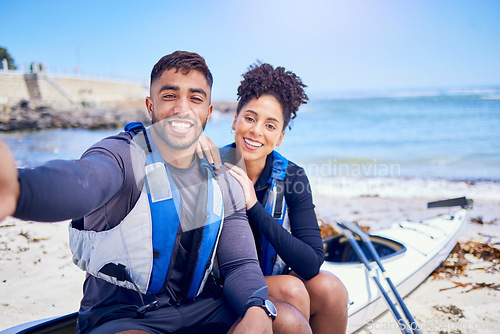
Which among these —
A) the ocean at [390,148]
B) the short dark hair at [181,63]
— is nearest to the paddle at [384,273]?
the short dark hair at [181,63]

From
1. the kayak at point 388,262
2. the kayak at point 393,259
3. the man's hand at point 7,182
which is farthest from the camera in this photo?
the kayak at point 393,259

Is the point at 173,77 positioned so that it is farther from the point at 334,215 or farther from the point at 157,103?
the point at 334,215

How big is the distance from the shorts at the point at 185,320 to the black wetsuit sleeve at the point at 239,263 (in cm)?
10

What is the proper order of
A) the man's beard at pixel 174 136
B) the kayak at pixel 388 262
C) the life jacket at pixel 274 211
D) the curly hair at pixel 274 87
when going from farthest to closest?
the kayak at pixel 388 262
the curly hair at pixel 274 87
the life jacket at pixel 274 211
the man's beard at pixel 174 136

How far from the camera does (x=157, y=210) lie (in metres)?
1.52

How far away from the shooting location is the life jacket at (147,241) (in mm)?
1461

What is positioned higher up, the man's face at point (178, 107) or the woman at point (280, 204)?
the man's face at point (178, 107)

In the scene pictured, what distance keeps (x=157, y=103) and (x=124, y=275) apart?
2.84ft

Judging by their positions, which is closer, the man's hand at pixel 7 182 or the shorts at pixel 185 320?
the man's hand at pixel 7 182

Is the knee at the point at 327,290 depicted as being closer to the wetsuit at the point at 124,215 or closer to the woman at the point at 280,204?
the woman at the point at 280,204

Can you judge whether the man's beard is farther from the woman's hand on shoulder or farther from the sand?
the sand

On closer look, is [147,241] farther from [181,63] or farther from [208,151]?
[181,63]

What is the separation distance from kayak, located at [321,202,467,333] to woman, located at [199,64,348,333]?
0.81 meters

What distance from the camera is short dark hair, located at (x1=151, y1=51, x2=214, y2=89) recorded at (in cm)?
181
